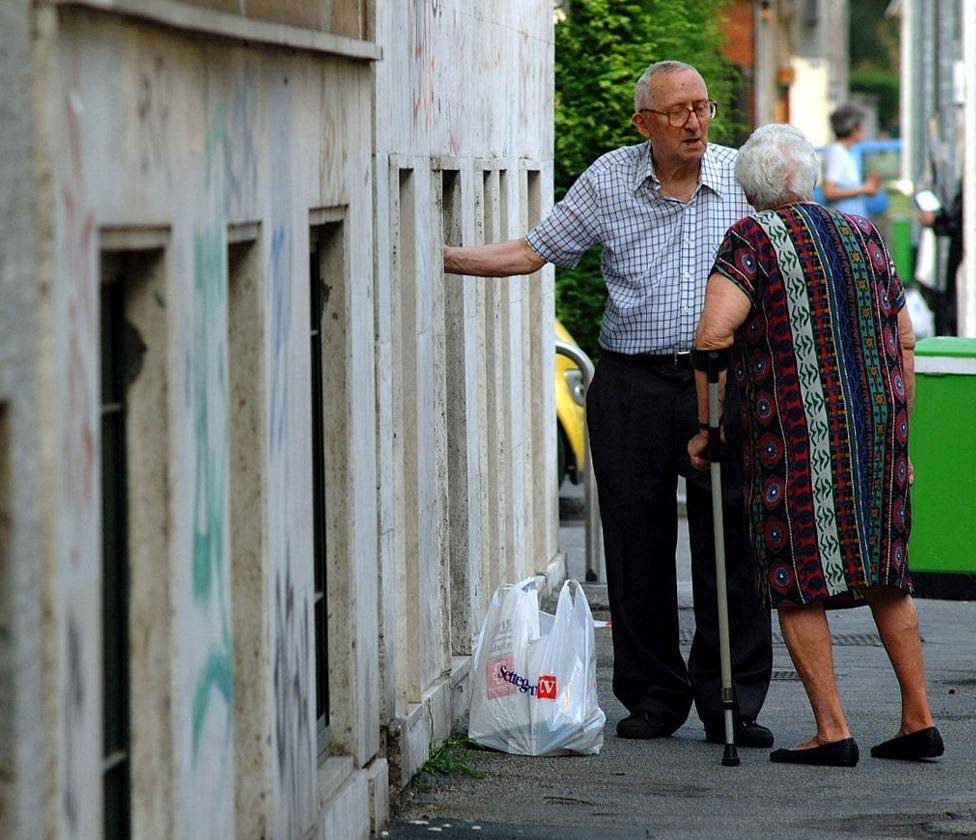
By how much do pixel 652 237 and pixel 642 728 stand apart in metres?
1.62

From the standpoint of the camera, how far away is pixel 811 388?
22.6ft

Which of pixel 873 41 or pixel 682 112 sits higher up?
pixel 873 41

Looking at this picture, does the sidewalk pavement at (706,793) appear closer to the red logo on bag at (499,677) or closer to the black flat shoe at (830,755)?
the black flat shoe at (830,755)

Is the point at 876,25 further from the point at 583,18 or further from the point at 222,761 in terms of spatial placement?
the point at 222,761

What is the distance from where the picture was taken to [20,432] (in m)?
3.42

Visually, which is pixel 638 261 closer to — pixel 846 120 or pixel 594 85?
pixel 594 85

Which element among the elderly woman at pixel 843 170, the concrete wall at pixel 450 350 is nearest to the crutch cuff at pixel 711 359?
the concrete wall at pixel 450 350

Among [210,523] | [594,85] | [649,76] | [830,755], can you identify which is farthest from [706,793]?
[594,85]

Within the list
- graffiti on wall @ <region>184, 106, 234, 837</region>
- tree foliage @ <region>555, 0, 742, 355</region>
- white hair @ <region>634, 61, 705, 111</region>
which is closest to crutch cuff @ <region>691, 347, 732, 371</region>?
white hair @ <region>634, 61, 705, 111</region>

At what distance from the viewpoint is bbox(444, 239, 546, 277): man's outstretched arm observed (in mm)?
7730

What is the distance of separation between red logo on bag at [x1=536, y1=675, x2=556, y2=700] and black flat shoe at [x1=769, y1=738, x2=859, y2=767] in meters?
0.76

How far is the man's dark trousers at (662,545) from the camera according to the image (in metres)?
7.52

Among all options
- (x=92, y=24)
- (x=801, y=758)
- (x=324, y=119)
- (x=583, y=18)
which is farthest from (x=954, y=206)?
(x=92, y=24)

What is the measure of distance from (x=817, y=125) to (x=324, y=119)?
52.5 m
